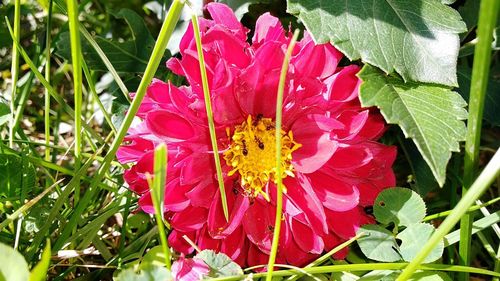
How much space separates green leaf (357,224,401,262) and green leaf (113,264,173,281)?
21 cm

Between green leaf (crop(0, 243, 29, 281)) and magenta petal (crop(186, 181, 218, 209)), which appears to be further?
magenta petal (crop(186, 181, 218, 209))

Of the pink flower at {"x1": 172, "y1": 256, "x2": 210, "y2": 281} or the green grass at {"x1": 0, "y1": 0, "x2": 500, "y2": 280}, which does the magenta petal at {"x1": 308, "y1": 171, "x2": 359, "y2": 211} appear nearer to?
the green grass at {"x1": 0, "y1": 0, "x2": 500, "y2": 280}

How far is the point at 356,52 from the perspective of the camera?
0.67 metres

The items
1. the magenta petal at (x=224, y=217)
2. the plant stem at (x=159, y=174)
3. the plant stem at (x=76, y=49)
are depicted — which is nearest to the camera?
the plant stem at (x=159, y=174)

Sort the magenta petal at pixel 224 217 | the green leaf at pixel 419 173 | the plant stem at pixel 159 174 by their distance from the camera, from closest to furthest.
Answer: the plant stem at pixel 159 174 < the magenta petal at pixel 224 217 < the green leaf at pixel 419 173

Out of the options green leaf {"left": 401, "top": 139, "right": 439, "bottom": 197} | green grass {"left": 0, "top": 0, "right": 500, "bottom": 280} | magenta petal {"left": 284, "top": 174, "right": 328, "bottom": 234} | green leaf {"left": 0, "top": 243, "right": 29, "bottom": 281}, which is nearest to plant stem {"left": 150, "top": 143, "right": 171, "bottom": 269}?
green grass {"left": 0, "top": 0, "right": 500, "bottom": 280}

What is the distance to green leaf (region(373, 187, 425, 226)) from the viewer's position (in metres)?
0.65

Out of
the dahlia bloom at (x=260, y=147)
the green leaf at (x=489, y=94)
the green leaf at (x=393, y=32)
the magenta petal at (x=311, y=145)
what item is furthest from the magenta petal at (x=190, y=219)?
the green leaf at (x=489, y=94)

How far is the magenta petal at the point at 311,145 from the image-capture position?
2.15 ft

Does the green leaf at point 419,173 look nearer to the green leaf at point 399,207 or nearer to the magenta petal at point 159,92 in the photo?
the green leaf at point 399,207

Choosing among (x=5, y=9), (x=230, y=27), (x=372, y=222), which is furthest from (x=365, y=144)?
(x=5, y=9)

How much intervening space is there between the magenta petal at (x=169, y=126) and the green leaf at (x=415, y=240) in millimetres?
237

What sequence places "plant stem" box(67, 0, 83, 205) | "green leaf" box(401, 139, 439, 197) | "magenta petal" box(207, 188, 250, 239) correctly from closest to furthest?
"plant stem" box(67, 0, 83, 205), "magenta petal" box(207, 188, 250, 239), "green leaf" box(401, 139, 439, 197)

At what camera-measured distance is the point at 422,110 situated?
2.12 ft
